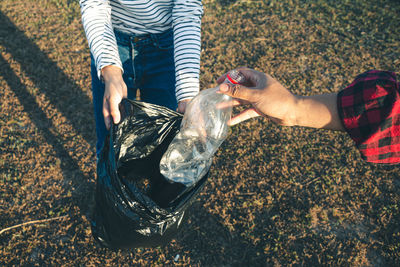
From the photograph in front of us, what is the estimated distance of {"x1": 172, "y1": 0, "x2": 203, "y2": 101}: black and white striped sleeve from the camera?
51.6 inches

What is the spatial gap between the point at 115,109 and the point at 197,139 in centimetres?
50

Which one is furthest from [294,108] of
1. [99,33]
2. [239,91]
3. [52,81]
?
[52,81]

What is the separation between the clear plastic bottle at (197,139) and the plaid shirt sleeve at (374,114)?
0.59 m

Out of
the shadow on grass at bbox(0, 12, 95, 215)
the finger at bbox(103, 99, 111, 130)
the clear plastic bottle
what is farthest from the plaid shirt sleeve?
the shadow on grass at bbox(0, 12, 95, 215)

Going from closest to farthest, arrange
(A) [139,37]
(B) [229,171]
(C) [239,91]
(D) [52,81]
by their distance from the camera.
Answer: (C) [239,91] < (A) [139,37] < (B) [229,171] < (D) [52,81]

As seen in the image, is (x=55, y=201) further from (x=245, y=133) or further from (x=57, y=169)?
(x=245, y=133)

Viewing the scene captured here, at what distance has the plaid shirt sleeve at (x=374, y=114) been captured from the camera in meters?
0.98

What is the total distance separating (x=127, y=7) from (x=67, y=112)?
1.67 m

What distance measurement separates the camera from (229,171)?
7.68 ft

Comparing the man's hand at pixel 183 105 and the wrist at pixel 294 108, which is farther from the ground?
the wrist at pixel 294 108

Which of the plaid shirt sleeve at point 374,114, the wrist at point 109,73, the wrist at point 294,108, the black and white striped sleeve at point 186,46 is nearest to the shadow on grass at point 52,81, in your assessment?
the wrist at point 109,73

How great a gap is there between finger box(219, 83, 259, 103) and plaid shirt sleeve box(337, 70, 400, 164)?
352 millimetres

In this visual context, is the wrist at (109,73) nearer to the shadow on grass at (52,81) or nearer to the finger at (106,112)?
the finger at (106,112)

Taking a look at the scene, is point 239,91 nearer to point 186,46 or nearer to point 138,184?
point 186,46
